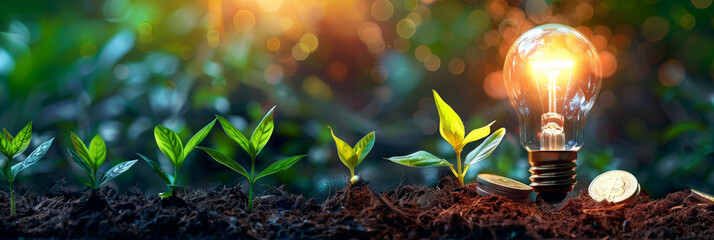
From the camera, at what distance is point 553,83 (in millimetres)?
890

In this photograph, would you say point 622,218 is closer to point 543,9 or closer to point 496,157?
point 496,157

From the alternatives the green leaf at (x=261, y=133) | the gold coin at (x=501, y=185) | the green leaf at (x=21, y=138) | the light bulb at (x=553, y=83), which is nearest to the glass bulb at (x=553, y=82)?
the light bulb at (x=553, y=83)

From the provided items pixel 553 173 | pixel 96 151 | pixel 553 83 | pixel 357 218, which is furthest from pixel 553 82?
pixel 96 151

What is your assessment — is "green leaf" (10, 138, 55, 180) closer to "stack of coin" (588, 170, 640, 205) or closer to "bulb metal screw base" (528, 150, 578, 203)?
"bulb metal screw base" (528, 150, 578, 203)

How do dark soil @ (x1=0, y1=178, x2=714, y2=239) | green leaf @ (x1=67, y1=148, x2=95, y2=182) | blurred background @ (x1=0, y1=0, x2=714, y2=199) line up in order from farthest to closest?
blurred background @ (x1=0, y1=0, x2=714, y2=199), green leaf @ (x1=67, y1=148, x2=95, y2=182), dark soil @ (x1=0, y1=178, x2=714, y2=239)

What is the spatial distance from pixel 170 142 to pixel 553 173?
600 mm

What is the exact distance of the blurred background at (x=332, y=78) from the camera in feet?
3.66

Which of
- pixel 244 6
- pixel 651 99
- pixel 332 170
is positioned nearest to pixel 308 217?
pixel 332 170

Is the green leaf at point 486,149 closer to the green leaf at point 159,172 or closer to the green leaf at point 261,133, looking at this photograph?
the green leaf at point 261,133

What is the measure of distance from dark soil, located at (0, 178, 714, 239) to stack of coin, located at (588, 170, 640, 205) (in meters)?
0.03

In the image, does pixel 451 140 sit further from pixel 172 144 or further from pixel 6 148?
pixel 6 148

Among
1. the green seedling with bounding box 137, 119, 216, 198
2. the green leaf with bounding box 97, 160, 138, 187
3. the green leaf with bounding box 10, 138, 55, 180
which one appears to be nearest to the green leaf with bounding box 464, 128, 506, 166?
the green seedling with bounding box 137, 119, 216, 198

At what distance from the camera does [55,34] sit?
1138 millimetres

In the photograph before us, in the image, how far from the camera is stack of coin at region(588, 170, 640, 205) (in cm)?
81
